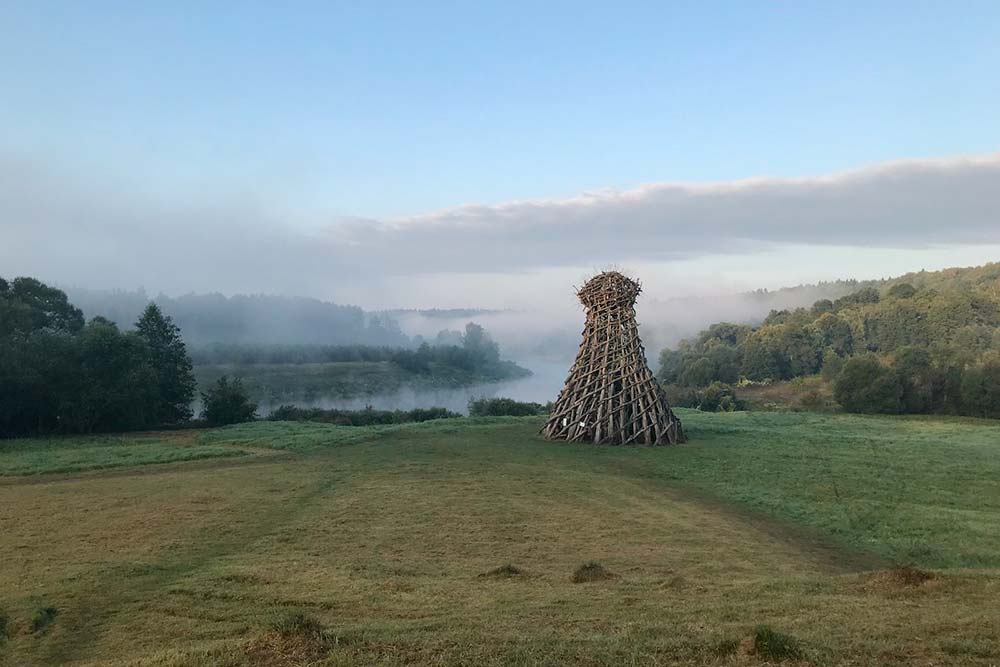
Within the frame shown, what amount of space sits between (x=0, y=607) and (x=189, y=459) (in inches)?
574

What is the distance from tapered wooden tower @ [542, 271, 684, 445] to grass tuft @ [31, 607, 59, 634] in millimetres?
19374

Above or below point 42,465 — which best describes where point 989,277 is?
above

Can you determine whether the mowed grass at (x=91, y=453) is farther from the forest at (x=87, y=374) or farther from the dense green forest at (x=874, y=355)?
the dense green forest at (x=874, y=355)

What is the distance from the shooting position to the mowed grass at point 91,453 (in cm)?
2086

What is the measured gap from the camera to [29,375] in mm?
30969

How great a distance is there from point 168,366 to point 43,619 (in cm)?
3289

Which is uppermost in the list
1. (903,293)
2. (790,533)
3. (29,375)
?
(903,293)

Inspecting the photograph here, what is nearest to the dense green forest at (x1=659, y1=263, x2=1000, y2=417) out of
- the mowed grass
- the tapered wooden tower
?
the tapered wooden tower

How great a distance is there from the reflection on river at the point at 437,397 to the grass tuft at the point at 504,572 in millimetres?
49707

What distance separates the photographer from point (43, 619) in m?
8.38

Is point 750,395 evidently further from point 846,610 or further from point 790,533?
point 846,610

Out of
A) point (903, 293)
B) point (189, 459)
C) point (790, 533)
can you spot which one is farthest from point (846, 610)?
point (903, 293)

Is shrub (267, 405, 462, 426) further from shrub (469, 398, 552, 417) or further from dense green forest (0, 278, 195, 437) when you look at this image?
dense green forest (0, 278, 195, 437)

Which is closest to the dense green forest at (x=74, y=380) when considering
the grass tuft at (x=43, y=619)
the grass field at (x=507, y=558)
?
the grass field at (x=507, y=558)
